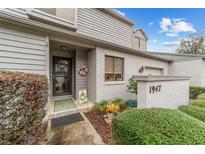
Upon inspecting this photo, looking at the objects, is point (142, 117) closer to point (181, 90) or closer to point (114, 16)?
point (181, 90)

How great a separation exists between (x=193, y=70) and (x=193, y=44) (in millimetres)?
23140

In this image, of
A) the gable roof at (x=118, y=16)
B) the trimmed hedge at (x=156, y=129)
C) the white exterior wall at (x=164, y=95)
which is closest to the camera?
the trimmed hedge at (x=156, y=129)

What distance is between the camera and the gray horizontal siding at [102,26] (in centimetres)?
868

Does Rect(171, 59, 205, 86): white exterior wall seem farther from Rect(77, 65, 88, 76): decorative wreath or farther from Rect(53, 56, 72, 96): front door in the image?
Rect(53, 56, 72, 96): front door

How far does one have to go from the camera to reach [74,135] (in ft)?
12.1

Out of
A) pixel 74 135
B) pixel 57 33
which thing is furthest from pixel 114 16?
pixel 74 135

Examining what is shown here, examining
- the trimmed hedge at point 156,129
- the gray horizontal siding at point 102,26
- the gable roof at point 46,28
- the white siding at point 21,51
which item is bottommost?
the trimmed hedge at point 156,129

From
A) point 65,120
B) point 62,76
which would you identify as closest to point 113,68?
point 62,76

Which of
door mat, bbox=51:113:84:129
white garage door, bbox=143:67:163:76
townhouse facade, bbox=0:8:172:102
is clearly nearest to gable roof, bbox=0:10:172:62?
townhouse facade, bbox=0:8:172:102

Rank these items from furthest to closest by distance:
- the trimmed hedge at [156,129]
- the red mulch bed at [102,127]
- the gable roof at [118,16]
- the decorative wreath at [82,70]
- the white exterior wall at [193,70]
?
the white exterior wall at [193,70] → the gable roof at [118,16] → the decorative wreath at [82,70] → the red mulch bed at [102,127] → the trimmed hedge at [156,129]

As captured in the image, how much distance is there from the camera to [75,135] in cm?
367

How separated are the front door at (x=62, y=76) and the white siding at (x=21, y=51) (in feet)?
6.34

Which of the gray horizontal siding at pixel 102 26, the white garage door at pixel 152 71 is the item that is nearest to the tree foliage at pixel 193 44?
the white garage door at pixel 152 71

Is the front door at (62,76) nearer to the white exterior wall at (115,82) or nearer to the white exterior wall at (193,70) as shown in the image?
the white exterior wall at (115,82)
